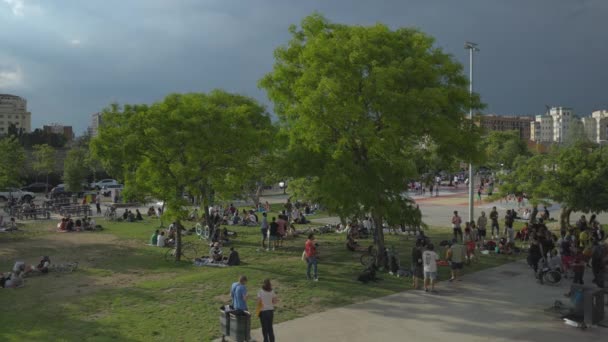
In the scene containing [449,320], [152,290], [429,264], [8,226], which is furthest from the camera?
[8,226]

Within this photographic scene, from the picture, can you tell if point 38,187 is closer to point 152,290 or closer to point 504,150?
point 152,290

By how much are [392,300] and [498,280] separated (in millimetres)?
4982

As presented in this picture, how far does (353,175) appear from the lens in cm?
1741

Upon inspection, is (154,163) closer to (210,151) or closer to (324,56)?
(210,151)

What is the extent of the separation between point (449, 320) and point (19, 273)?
14.5 metres

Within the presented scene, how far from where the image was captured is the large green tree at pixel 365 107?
52.9ft

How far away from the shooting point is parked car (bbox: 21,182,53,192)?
6316 cm

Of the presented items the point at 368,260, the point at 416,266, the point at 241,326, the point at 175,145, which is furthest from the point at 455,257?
the point at 175,145

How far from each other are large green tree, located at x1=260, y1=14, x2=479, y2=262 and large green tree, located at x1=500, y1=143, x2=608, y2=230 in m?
8.46

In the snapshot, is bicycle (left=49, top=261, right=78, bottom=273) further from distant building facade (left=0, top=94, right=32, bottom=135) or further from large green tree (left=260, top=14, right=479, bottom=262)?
distant building facade (left=0, top=94, right=32, bottom=135)

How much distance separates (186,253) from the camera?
23531mm

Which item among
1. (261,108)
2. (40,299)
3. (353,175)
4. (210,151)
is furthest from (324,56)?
(261,108)

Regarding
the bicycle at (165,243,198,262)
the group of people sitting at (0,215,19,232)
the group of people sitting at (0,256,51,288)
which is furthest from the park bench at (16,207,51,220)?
the group of people sitting at (0,256,51,288)

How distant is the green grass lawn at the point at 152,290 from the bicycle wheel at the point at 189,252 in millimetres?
537
